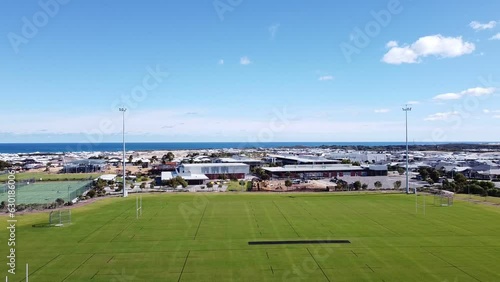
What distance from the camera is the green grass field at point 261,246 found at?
1912 cm

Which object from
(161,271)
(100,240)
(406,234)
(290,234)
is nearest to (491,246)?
(406,234)

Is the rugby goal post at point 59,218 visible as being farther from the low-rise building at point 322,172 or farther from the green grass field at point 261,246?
the low-rise building at point 322,172

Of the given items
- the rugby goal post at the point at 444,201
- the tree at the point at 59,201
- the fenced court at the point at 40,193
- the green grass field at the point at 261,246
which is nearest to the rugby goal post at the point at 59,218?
the green grass field at the point at 261,246

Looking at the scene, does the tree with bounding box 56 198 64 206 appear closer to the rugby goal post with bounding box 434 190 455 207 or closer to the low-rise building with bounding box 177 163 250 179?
the low-rise building with bounding box 177 163 250 179

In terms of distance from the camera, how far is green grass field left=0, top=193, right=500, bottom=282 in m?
19.1

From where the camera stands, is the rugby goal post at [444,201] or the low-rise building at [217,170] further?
the low-rise building at [217,170]

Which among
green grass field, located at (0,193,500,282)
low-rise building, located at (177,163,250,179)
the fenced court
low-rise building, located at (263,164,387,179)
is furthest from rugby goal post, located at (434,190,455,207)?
low-rise building, located at (177,163,250,179)

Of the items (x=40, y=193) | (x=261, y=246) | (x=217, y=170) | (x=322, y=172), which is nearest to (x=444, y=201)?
(x=261, y=246)

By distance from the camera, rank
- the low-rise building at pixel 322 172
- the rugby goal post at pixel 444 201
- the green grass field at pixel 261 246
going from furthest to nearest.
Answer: the low-rise building at pixel 322 172 < the rugby goal post at pixel 444 201 < the green grass field at pixel 261 246

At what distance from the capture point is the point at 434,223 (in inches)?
1225

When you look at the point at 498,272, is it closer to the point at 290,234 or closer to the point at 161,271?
the point at 290,234

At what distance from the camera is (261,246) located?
939 inches

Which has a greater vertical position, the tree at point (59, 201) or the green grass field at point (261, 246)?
the tree at point (59, 201)

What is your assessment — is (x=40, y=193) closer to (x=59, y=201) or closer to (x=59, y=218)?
(x=59, y=201)
